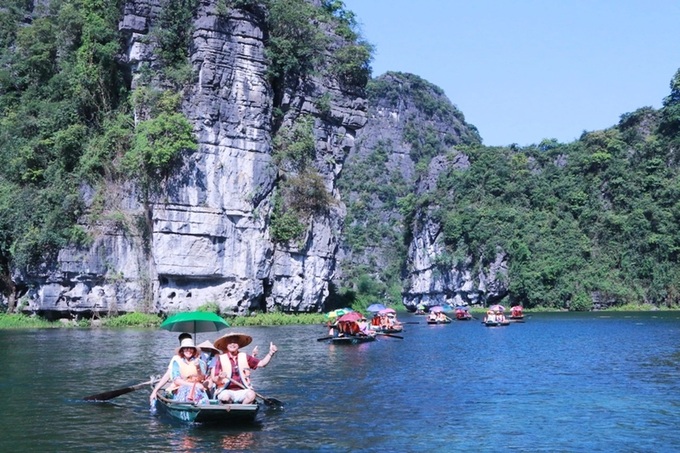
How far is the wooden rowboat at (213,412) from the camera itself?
1334cm

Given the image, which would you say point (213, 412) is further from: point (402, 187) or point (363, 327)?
point (402, 187)

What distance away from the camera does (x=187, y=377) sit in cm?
1416

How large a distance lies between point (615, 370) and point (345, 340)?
11.5m

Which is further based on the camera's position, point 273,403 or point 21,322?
point 21,322

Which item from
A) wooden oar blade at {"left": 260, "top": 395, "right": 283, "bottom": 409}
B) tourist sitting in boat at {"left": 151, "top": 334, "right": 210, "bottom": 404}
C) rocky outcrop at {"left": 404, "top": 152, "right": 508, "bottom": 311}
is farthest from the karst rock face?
rocky outcrop at {"left": 404, "top": 152, "right": 508, "bottom": 311}

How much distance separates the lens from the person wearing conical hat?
13.7 metres

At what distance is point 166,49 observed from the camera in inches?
1753

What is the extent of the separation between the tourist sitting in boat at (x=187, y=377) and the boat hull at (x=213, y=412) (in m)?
0.22

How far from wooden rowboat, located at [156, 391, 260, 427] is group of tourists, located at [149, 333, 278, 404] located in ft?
0.63

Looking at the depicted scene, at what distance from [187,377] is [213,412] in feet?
3.60

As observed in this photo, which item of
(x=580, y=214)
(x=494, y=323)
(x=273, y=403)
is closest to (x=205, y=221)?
(x=494, y=323)

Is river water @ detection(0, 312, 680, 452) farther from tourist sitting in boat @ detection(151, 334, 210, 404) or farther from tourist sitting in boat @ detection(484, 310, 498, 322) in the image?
tourist sitting in boat @ detection(484, 310, 498, 322)

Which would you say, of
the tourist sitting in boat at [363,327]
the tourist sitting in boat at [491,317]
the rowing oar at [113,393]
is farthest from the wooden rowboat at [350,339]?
the tourist sitting in boat at [491,317]

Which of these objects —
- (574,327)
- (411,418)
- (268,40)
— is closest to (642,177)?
(574,327)
